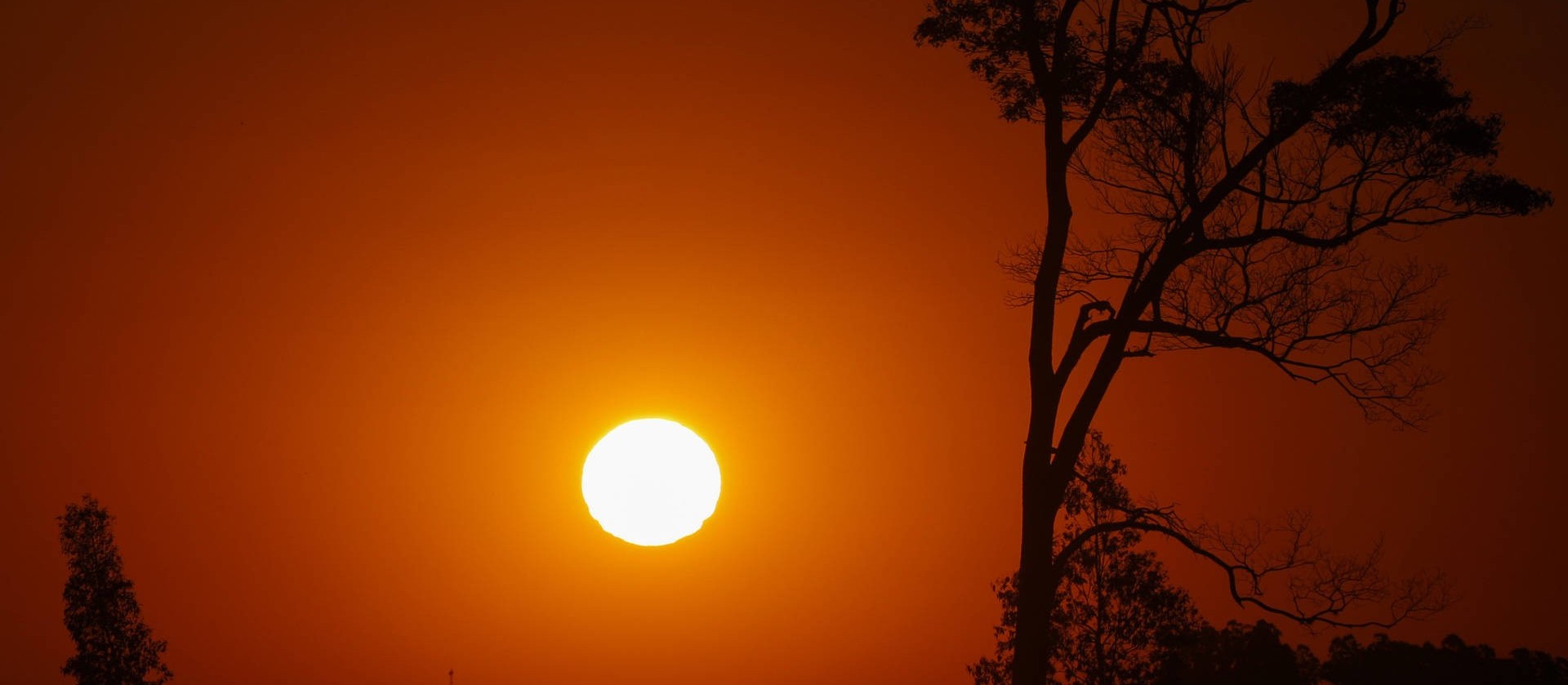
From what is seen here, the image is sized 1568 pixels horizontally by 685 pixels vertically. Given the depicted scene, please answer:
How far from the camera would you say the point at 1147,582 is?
2833 cm

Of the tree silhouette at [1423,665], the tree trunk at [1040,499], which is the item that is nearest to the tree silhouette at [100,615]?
the tree trunk at [1040,499]

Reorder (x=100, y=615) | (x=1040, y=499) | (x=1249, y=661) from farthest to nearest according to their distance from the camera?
(x=1249, y=661) → (x=100, y=615) → (x=1040, y=499)

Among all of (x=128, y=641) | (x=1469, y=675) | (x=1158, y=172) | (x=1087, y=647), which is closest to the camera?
(x=1158, y=172)

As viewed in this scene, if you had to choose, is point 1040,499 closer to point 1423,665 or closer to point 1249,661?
point 1249,661

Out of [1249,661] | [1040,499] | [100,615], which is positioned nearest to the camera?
[1040,499]

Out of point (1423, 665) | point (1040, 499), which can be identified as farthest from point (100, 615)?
point (1423, 665)

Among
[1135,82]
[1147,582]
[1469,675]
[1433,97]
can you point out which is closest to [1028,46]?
[1135,82]

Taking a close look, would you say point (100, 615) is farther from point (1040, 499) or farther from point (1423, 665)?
point (1423, 665)

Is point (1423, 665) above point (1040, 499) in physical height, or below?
above

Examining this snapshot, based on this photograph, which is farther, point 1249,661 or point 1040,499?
point 1249,661

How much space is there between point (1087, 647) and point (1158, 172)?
50.6ft

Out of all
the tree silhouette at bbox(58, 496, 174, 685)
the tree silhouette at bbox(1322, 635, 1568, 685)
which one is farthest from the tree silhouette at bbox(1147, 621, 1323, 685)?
the tree silhouette at bbox(58, 496, 174, 685)

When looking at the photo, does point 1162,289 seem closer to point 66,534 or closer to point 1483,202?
point 1483,202

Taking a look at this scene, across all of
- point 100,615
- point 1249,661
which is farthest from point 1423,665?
point 100,615
